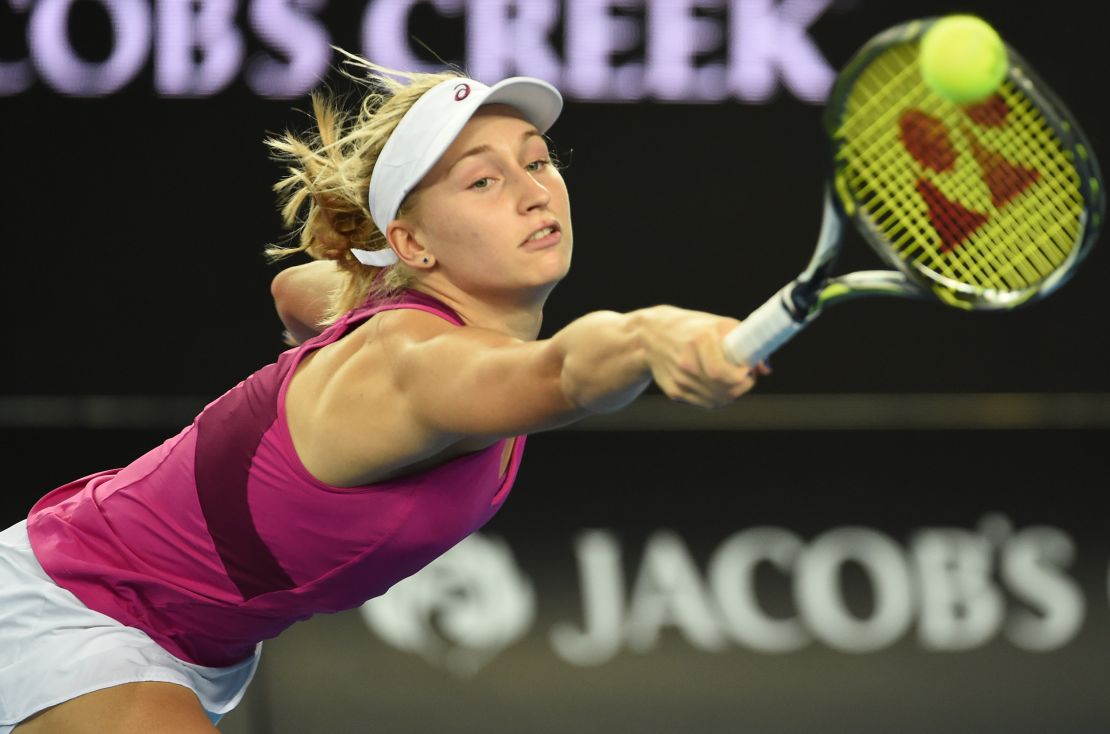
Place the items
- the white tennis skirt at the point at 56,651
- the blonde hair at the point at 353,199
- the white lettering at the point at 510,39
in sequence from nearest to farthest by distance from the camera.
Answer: the white tennis skirt at the point at 56,651, the blonde hair at the point at 353,199, the white lettering at the point at 510,39

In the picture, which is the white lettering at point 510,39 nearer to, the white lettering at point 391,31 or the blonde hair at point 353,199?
the white lettering at point 391,31

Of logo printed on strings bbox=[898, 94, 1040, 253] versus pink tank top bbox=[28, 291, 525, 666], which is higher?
logo printed on strings bbox=[898, 94, 1040, 253]

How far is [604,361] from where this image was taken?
72.7 inches

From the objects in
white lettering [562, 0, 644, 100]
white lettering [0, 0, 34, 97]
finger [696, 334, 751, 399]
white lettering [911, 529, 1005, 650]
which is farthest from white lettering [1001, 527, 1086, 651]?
white lettering [0, 0, 34, 97]

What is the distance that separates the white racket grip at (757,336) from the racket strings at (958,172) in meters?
0.25

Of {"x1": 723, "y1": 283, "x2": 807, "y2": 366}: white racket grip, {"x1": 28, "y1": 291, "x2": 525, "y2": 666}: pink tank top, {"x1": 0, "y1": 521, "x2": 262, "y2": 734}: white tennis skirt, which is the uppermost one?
{"x1": 723, "y1": 283, "x2": 807, "y2": 366}: white racket grip

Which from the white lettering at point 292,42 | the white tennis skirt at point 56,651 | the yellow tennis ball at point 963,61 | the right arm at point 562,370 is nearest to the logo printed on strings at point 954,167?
the yellow tennis ball at point 963,61

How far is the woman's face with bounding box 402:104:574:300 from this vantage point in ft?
7.23

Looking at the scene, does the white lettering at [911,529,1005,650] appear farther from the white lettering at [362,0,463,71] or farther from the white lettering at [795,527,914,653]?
the white lettering at [362,0,463,71]

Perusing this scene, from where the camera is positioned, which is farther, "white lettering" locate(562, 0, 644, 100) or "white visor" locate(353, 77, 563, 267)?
"white lettering" locate(562, 0, 644, 100)

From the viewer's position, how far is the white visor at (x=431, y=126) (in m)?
2.23

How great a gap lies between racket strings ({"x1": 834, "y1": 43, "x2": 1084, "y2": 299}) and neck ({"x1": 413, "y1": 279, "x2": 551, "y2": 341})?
0.49 m

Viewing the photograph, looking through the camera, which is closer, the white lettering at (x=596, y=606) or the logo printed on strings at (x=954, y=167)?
the logo printed on strings at (x=954, y=167)

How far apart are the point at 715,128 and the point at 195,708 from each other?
256 cm
